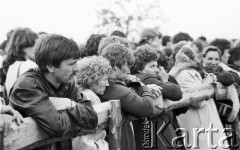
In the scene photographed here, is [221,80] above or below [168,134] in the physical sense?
above

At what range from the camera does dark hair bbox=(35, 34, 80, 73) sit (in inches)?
109

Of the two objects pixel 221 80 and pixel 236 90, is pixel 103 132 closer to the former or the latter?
pixel 221 80

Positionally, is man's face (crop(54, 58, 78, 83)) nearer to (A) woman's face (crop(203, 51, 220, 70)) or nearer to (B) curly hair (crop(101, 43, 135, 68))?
Result: (B) curly hair (crop(101, 43, 135, 68))

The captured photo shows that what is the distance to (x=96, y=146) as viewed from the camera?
3.19m

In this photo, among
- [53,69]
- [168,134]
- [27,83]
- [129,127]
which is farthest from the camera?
[168,134]

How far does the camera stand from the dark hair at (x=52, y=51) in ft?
9.08

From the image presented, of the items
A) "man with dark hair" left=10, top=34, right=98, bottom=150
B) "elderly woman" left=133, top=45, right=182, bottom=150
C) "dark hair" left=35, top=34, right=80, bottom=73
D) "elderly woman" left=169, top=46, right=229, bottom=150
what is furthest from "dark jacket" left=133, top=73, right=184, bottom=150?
"dark hair" left=35, top=34, right=80, bottom=73

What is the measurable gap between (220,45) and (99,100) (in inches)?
167

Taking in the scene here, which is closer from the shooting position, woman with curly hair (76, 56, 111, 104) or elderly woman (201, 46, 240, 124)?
woman with curly hair (76, 56, 111, 104)

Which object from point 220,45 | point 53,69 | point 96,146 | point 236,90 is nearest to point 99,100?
point 96,146

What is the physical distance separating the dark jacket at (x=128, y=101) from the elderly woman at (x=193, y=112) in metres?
1.66

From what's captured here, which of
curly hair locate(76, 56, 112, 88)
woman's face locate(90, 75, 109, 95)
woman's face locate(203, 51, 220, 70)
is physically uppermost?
woman's face locate(203, 51, 220, 70)

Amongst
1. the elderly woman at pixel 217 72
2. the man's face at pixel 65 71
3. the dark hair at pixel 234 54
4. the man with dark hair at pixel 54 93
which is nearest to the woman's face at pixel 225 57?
the dark hair at pixel 234 54

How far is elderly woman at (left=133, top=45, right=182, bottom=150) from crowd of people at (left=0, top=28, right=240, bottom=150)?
0.01m
